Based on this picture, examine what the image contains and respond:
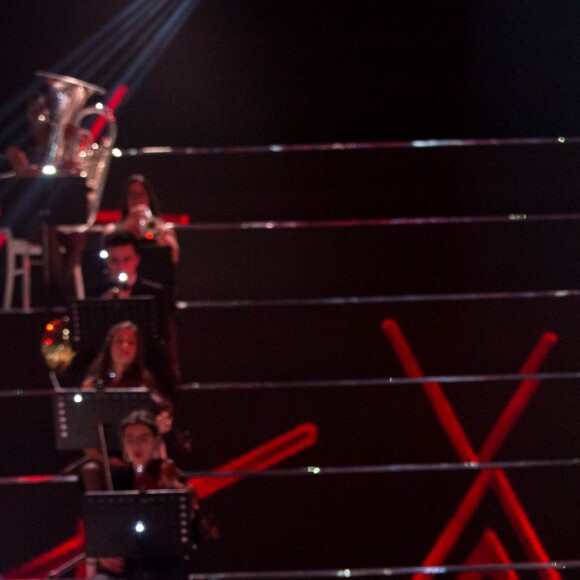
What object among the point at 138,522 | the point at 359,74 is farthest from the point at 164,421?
the point at 359,74

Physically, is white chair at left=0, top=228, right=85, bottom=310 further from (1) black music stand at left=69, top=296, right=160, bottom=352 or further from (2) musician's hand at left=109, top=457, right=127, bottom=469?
(2) musician's hand at left=109, top=457, right=127, bottom=469

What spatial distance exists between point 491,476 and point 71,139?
1.31 m

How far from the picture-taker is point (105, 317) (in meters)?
2.30

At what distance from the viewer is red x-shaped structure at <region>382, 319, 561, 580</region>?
2648 mm

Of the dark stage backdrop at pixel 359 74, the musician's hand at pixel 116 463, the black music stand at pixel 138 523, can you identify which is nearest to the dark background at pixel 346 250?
the dark stage backdrop at pixel 359 74

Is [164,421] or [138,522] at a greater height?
[164,421]

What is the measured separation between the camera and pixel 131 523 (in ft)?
6.31

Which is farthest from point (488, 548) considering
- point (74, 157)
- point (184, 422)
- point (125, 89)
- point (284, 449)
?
point (125, 89)

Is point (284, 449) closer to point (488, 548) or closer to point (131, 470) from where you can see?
point (488, 548)

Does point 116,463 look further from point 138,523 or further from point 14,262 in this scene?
point 14,262

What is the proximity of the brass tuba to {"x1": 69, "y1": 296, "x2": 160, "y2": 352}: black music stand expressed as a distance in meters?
0.33

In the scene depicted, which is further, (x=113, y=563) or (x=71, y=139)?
(x=71, y=139)

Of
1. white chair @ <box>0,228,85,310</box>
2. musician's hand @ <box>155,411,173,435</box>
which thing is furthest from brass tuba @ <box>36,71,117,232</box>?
musician's hand @ <box>155,411,173,435</box>

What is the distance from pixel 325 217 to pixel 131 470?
1363 mm
